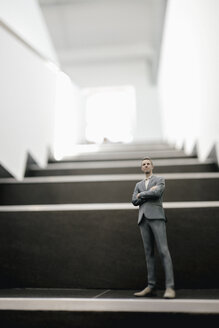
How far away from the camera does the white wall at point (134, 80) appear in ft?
18.7

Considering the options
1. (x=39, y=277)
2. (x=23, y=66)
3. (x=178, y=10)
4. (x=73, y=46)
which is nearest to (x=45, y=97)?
(x=23, y=66)

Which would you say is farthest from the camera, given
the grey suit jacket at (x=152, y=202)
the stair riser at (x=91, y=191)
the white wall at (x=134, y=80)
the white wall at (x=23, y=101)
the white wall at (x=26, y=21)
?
the white wall at (x=134, y=80)

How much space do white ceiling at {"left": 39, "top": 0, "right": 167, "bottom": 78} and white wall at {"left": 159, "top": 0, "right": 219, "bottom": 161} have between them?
1.20 metres

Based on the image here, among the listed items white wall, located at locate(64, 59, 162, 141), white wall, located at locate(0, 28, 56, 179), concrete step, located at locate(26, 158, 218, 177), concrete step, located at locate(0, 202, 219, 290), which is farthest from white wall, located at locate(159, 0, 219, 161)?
white wall, located at locate(64, 59, 162, 141)

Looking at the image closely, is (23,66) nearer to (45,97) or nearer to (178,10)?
(45,97)

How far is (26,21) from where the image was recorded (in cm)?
253

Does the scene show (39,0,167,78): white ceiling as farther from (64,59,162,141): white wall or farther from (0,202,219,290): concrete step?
(0,202,219,290): concrete step

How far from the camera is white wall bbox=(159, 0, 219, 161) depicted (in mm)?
1875

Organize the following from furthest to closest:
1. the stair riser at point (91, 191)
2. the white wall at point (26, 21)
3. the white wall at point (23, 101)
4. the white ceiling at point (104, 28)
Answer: the white ceiling at point (104, 28)
the white wall at point (26, 21)
the white wall at point (23, 101)
the stair riser at point (91, 191)

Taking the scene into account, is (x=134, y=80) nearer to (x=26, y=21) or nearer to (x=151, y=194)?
(x=26, y=21)

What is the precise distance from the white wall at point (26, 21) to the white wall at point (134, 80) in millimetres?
2679

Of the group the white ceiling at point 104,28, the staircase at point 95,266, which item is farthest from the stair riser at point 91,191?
the white ceiling at point 104,28
